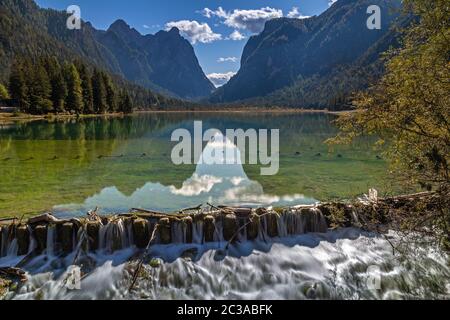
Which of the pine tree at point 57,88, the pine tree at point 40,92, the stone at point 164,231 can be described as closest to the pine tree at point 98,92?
the pine tree at point 57,88

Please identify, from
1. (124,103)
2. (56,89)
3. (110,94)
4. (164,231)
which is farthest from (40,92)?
(164,231)

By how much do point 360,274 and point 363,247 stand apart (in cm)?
162

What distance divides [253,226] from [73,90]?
90714mm

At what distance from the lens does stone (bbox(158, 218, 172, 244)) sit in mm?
11062

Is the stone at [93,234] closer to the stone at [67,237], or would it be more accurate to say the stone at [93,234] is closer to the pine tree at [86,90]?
the stone at [67,237]

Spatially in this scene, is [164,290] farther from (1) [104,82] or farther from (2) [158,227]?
(1) [104,82]

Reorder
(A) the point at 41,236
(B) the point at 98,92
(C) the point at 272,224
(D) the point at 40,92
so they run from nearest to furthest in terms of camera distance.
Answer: (A) the point at 41,236, (C) the point at 272,224, (D) the point at 40,92, (B) the point at 98,92

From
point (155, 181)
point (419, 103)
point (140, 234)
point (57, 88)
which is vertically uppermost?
point (57, 88)

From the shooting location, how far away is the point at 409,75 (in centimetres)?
781

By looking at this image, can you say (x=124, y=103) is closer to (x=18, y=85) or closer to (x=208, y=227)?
(x=18, y=85)

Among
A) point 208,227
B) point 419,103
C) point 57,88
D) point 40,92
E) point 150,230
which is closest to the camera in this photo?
point 419,103

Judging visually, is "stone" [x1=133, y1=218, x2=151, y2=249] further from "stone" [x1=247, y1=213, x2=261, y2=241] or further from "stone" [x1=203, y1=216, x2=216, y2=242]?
"stone" [x1=247, y1=213, x2=261, y2=241]

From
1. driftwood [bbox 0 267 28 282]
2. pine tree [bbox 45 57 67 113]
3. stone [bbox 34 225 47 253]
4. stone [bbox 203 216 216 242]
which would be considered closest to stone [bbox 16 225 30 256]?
stone [bbox 34 225 47 253]

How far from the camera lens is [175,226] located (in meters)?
11.2
